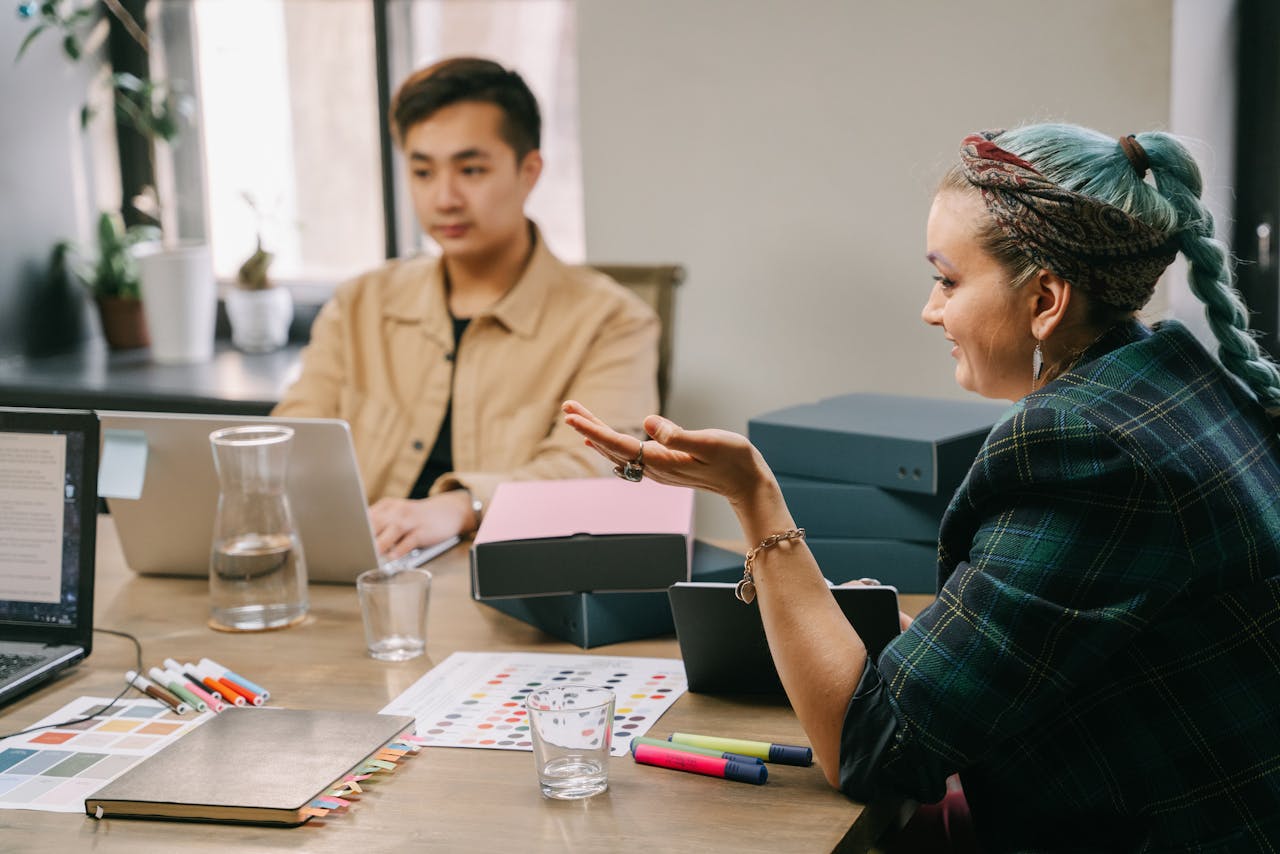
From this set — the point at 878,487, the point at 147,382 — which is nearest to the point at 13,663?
the point at 878,487

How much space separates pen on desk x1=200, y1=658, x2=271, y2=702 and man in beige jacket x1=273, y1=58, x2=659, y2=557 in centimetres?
99

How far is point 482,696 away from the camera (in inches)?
52.8

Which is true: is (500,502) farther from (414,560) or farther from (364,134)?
(364,134)

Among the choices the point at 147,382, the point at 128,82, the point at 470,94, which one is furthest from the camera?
the point at 128,82

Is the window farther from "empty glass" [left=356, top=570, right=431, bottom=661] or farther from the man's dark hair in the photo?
"empty glass" [left=356, top=570, right=431, bottom=661]

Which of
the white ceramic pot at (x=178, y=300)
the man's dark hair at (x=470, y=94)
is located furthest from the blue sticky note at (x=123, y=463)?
the white ceramic pot at (x=178, y=300)

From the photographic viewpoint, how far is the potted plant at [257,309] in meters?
3.45

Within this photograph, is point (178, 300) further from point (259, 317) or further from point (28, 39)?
point (28, 39)

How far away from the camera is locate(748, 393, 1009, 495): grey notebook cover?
64.9 inches

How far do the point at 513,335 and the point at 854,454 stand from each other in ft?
3.02

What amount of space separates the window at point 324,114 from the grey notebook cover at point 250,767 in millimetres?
2238

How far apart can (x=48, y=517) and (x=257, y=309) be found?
6.87ft

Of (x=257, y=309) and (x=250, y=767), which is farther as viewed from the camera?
(x=257, y=309)

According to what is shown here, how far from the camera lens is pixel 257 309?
349 centimetres
